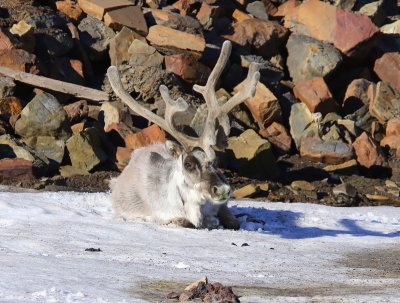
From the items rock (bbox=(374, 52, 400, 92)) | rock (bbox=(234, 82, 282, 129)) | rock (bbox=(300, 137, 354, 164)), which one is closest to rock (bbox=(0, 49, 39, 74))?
rock (bbox=(234, 82, 282, 129))

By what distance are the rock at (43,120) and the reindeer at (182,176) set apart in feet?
19.6

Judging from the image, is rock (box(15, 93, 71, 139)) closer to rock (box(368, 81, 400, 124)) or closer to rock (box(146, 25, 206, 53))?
rock (box(146, 25, 206, 53))

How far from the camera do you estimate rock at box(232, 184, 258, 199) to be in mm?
15133

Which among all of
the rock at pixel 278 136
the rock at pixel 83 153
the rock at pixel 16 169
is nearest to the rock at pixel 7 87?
the rock at pixel 83 153

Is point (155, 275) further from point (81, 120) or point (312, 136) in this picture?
point (312, 136)

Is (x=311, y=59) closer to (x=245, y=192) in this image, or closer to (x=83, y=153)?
(x=83, y=153)

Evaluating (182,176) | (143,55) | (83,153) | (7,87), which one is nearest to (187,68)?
(143,55)

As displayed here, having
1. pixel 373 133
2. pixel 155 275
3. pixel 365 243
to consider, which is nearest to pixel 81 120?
pixel 373 133

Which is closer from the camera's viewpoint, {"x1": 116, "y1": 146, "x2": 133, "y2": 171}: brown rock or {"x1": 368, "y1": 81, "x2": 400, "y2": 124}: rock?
{"x1": 116, "y1": 146, "x2": 133, "y2": 171}: brown rock

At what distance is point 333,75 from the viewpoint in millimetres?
22781

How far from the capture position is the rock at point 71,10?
21.2m

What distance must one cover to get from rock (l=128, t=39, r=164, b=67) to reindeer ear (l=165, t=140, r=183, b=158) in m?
9.30

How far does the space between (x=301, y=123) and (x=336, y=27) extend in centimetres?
375

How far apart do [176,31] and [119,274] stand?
44.0 feet
